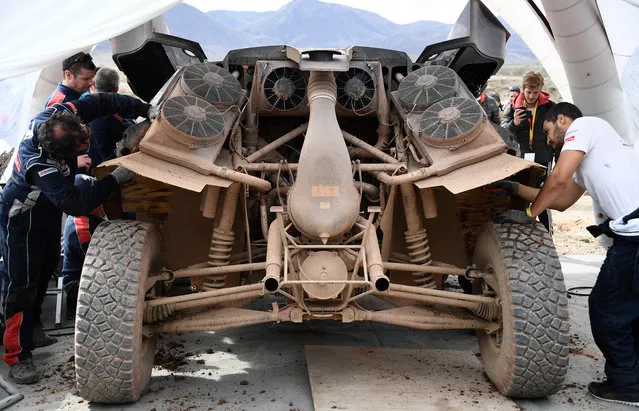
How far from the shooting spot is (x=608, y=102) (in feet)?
36.3

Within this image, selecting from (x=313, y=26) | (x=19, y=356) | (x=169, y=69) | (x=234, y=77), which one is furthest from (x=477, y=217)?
(x=313, y=26)

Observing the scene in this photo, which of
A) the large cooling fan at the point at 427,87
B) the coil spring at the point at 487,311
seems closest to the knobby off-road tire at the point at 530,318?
the coil spring at the point at 487,311

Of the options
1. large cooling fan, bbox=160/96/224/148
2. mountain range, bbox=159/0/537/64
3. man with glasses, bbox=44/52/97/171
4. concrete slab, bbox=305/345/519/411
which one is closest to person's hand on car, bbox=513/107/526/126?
concrete slab, bbox=305/345/519/411

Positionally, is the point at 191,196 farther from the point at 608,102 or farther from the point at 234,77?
the point at 608,102

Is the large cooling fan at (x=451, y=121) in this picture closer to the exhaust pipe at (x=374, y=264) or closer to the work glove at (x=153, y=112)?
the exhaust pipe at (x=374, y=264)

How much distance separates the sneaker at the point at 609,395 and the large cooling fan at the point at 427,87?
2163mm

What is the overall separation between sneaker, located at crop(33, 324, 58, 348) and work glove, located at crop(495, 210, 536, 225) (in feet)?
11.3

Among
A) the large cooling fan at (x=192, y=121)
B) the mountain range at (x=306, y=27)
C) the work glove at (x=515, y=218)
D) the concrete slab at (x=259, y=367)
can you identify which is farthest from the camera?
the mountain range at (x=306, y=27)

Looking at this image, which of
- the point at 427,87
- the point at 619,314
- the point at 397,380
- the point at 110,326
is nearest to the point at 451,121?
the point at 427,87

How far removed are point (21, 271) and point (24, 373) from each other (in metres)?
0.69

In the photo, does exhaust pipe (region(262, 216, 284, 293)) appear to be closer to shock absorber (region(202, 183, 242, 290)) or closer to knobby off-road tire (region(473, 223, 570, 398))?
shock absorber (region(202, 183, 242, 290))

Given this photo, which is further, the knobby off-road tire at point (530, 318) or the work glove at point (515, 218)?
the work glove at point (515, 218)

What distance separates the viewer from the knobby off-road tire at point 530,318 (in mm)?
4203

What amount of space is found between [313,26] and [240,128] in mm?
49838
